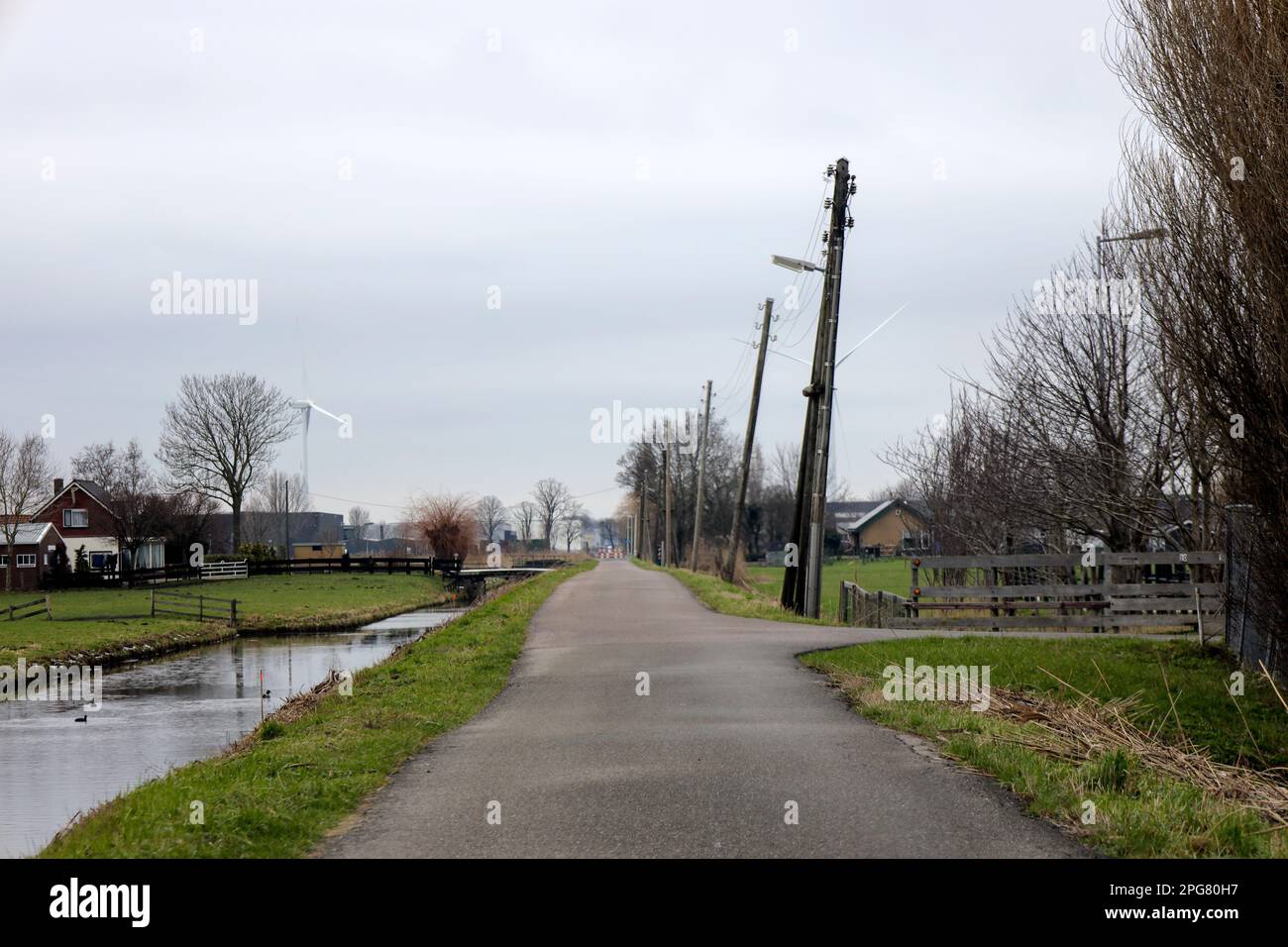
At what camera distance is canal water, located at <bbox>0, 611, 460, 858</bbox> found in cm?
1313

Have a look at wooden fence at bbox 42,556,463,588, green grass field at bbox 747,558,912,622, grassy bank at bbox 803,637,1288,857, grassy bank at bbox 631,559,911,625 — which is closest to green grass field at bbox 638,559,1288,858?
grassy bank at bbox 803,637,1288,857

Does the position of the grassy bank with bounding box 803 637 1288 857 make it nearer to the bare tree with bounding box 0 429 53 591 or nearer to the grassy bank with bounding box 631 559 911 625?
the grassy bank with bounding box 631 559 911 625

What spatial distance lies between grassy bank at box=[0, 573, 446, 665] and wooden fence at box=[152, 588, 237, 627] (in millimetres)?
491

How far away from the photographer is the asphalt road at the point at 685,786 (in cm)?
635

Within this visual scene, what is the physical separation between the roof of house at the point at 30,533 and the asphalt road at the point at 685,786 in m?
66.8

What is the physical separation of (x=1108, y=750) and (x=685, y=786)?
3.38 metres

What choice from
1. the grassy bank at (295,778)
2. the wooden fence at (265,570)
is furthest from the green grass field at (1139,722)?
the wooden fence at (265,570)

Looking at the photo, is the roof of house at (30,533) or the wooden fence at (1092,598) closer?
the wooden fence at (1092,598)

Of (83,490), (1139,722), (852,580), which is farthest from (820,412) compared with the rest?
(83,490)

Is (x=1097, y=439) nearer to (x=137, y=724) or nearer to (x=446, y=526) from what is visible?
(x=137, y=724)

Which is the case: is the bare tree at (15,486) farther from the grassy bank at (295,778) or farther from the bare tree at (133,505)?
the grassy bank at (295,778)
